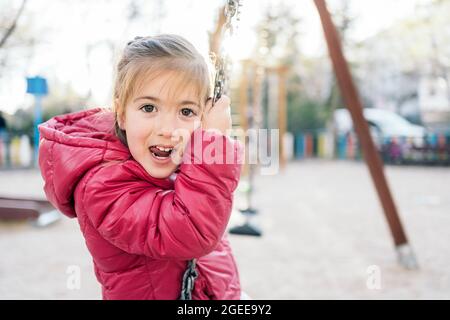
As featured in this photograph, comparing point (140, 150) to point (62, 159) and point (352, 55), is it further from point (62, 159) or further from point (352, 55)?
point (352, 55)

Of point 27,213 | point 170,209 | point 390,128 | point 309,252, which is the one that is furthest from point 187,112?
point 390,128

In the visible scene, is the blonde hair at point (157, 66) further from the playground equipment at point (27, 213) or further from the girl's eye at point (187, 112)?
the playground equipment at point (27, 213)

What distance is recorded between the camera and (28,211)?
14.1ft

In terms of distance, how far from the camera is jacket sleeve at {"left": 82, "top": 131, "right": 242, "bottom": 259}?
0.91 metres

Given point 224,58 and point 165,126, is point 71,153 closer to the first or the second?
point 165,126

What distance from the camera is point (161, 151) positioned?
3.27 feet

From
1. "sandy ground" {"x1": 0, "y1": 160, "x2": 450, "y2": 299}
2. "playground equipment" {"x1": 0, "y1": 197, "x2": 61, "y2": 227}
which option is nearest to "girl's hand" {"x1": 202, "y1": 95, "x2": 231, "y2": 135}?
"sandy ground" {"x1": 0, "y1": 160, "x2": 450, "y2": 299}

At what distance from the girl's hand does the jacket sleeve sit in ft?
0.22

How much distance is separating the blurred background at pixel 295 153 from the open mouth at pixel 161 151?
0.25 m

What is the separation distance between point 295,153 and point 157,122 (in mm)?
11421

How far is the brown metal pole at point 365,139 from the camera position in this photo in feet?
9.09

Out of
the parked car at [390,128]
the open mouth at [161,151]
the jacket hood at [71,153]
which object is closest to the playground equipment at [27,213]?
the jacket hood at [71,153]

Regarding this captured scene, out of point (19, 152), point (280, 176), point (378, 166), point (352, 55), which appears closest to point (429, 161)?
point (280, 176)
